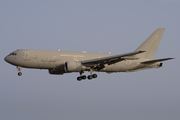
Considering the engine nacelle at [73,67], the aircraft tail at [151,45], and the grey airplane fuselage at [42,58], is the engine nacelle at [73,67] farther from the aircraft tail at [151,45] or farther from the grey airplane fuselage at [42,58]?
→ the aircraft tail at [151,45]

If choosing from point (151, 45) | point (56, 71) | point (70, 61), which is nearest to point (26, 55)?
point (70, 61)

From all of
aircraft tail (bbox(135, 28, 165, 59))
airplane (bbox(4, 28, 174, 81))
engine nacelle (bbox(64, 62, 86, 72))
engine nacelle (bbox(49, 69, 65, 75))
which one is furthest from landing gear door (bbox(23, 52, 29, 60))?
aircraft tail (bbox(135, 28, 165, 59))

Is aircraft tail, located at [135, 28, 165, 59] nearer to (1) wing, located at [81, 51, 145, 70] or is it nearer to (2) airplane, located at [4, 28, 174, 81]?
(2) airplane, located at [4, 28, 174, 81]

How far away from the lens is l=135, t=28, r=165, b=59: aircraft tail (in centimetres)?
5666

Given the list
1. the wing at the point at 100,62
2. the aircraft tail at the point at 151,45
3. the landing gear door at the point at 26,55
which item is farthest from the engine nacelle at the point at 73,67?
the aircraft tail at the point at 151,45

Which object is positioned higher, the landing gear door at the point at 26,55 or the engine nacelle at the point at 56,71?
the landing gear door at the point at 26,55

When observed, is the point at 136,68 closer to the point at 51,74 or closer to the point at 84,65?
the point at 84,65

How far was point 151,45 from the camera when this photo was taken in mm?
57188

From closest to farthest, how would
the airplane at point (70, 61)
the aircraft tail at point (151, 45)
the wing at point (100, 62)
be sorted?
the wing at point (100, 62)
the airplane at point (70, 61)
the aircraft tail at point (151, 45)

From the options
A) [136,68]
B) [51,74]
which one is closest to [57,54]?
[51,74]

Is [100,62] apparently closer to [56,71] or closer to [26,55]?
[56,71]

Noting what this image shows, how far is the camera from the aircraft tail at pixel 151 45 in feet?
186

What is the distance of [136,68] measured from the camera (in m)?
55.2

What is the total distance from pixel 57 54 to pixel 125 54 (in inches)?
425
